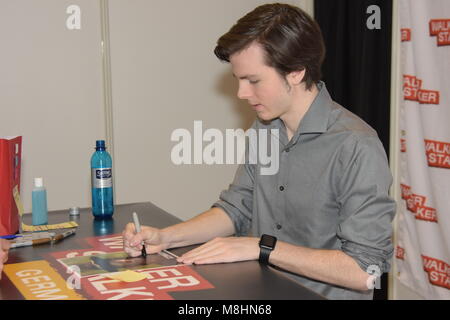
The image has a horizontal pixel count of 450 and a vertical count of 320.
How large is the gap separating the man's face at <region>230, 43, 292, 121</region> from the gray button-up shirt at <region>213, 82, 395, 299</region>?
0.28ft

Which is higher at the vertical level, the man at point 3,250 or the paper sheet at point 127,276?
the man at point 3,250

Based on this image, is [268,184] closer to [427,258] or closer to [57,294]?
[57,294]

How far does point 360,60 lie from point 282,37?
1.28m

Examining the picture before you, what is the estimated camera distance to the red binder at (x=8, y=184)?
164 cm

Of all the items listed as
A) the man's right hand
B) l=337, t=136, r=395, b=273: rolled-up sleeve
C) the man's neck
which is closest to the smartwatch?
l=337, t=136, r=395, b=273: rolled-up sleeve

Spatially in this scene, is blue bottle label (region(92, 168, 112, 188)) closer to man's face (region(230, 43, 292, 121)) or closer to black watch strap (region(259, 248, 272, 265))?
man's face (region(230, 43, 292, 121))

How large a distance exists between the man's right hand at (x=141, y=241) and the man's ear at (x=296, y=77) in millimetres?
570

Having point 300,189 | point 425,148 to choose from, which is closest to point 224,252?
point 300,189

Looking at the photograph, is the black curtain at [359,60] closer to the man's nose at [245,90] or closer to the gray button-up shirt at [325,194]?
the gray button-up shirt at [325,194]

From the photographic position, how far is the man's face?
160 centimetres

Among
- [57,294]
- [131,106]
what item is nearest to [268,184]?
[57,294]

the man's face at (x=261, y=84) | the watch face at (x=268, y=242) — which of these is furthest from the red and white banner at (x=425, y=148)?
the watch face at (x=268, y=242)

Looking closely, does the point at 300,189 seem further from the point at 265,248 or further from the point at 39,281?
the point at 39,281

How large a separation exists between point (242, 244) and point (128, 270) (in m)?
0.29
